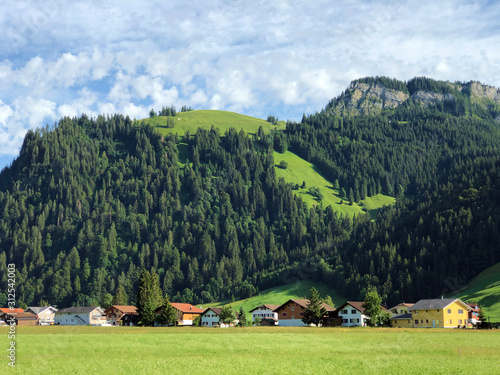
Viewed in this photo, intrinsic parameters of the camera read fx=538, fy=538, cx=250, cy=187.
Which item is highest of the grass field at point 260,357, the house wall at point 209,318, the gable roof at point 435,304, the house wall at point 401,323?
the gable roof at point 435,304

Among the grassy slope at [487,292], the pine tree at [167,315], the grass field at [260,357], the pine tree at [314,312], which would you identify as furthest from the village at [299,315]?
the grass field at [260,357]

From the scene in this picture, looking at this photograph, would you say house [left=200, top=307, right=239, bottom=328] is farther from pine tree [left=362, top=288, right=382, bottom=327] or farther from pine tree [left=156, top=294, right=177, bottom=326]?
pine tree [left=362, top=288, right=382, bottom=327]

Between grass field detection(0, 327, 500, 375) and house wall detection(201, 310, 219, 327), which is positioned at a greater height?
house wall detection(201, 310, 219, 327)

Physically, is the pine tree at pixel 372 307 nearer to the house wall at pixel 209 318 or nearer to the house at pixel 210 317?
the house at pixel 210 317

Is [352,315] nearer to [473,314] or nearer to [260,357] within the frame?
[473,314]

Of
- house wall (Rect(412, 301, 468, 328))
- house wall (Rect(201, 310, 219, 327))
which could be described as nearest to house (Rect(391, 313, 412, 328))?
house wall (Rect(412, 301, 468, 328))

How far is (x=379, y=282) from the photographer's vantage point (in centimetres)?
19275

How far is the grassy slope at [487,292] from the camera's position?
5052 inches

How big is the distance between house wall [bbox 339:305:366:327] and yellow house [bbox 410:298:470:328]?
12.6 meters

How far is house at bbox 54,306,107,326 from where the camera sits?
176 meters

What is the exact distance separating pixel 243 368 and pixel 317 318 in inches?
3426

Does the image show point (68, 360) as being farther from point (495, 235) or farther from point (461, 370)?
point (495, 235)

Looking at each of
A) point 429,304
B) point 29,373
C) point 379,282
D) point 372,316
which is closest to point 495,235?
point 379,282

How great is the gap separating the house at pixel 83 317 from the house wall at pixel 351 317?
83.0 meters
